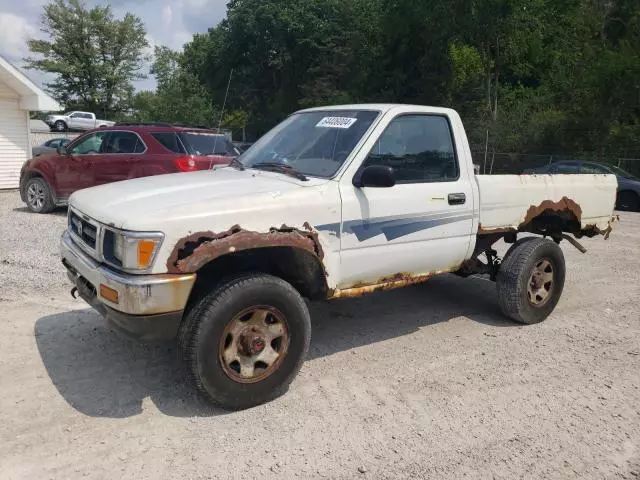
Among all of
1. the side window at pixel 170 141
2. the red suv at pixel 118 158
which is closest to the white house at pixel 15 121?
the red suv at pixel 118 158

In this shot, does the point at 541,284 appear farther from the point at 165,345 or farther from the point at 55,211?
the point at 55,211

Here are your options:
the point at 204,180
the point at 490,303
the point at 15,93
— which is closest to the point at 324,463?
the point at 204,180

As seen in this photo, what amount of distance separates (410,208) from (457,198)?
0.58 meters

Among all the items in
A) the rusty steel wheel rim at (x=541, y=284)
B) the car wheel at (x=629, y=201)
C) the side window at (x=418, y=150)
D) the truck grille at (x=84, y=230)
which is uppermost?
the side window at (x=418, y=150)

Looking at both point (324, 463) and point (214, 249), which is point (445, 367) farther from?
point (214, 249)

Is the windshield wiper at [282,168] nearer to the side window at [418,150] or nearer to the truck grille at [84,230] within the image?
the side window at [418,150]

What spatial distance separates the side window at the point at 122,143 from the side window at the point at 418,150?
23.3 feet

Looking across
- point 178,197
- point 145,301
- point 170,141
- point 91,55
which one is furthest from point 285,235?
point 91,55

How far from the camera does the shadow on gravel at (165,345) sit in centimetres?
394

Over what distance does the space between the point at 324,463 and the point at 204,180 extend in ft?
7.22

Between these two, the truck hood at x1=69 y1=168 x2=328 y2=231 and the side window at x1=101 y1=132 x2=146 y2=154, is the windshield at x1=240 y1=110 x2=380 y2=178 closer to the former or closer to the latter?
the truck hood at x1=69 y1=168 x2=328 y2=231

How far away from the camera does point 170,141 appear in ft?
34.5

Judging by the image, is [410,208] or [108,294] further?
[410,208]

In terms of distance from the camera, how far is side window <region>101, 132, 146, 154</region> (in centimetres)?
1073
